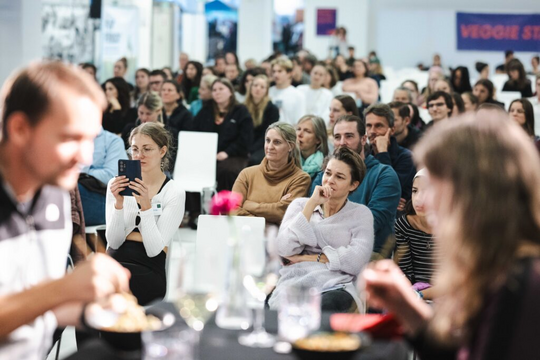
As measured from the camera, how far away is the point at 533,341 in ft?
4.07

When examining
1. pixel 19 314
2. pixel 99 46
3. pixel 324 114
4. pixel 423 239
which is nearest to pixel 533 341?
pixel 19 314

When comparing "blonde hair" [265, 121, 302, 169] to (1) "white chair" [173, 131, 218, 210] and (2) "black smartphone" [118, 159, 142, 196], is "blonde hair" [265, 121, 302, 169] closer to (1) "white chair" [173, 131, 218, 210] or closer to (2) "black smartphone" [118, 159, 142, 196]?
(2) "black smartphone" [118, 159, 142, 196]

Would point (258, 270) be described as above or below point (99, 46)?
below

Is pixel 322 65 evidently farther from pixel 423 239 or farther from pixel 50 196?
pixel 50 196

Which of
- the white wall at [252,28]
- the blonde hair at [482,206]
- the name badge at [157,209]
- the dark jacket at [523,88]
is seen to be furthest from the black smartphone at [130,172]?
the white wall at [252,28]

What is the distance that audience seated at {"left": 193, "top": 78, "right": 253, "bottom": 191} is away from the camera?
7.06 metres

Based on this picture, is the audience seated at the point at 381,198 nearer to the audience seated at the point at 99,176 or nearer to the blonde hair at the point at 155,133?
the blonde hair at the point at 155,133

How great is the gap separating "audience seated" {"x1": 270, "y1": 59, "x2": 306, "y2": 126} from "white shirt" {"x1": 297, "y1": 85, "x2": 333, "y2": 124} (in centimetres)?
17

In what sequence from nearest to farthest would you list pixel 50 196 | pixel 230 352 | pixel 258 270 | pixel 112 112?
pixel 50 196, pixel 230 352, pixel 258 270, pixel 112 112

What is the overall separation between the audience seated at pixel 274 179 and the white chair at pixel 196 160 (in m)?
2.21

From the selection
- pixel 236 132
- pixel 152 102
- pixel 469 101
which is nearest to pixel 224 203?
pixel 152 102

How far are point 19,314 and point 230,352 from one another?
1.80 ft

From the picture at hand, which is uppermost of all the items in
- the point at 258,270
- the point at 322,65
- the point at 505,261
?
the point at 322,65

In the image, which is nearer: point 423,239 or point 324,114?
point 423,239
